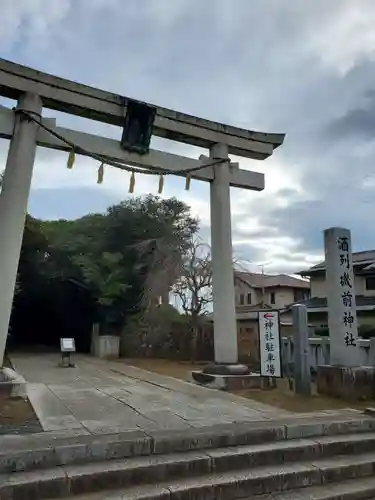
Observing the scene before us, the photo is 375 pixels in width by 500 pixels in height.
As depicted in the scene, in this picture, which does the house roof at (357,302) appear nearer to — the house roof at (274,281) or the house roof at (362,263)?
the house roof at (362,263)

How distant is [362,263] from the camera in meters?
18.3

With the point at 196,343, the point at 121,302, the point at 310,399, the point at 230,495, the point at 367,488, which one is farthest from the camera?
the point at 121,302

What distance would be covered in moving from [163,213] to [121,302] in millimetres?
4149

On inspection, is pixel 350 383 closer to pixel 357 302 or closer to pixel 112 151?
pixel 112 151

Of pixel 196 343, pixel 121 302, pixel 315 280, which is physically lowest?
pixel 196 343

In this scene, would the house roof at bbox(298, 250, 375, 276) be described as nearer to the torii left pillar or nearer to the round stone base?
the round stone base

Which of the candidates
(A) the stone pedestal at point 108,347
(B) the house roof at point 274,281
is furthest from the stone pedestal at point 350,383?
(B) the house roof at point 274,281

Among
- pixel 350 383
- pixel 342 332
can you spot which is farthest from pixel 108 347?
pixel 350 383

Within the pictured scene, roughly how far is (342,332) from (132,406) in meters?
3.39

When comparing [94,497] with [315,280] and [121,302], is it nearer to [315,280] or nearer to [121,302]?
[121,302]

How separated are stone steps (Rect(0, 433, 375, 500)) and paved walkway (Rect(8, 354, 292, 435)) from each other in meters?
0.65

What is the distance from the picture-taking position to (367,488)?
3.63m

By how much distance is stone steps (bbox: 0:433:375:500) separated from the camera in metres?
3.19

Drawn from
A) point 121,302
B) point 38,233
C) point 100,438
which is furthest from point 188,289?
point 100,438
